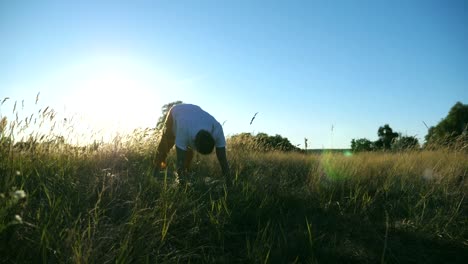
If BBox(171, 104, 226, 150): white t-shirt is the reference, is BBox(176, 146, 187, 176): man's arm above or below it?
below

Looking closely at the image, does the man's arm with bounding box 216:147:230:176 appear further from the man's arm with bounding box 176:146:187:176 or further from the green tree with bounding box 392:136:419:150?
the green tree with bounding box 392:136:419:150

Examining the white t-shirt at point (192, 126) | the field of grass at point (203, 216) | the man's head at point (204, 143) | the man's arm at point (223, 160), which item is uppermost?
the white t-shirt at point (192, 126)

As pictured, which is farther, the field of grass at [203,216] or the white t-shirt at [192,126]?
the white t-shirt at [192,126]

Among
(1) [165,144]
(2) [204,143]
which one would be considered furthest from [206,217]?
(1) [165,144]

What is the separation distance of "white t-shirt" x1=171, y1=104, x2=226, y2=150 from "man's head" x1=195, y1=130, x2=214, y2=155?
6.0 inches

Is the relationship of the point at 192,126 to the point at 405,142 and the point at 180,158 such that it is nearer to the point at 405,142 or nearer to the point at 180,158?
the point at 180,158

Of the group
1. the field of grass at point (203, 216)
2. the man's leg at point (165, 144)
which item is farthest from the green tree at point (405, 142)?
the man's leg at point (165, 144)

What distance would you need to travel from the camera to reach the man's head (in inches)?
170

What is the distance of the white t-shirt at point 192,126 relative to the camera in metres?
4.55

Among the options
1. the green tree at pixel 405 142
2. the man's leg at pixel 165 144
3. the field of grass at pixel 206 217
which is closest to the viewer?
the field of grass at pixel 206 217

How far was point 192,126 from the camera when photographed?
461 centimetres

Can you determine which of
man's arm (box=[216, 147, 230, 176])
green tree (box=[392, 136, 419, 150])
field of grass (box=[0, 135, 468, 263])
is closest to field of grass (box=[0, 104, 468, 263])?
field of grass (box=[0, 135, 468, 263])

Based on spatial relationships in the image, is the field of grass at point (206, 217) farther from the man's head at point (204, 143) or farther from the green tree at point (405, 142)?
the green tree at point (405, 142)

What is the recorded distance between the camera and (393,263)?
2641 mm
